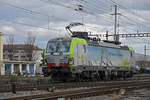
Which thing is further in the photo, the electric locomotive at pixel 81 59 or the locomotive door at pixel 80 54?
the locomotive door at pixel 80 54

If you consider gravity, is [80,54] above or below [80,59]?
above

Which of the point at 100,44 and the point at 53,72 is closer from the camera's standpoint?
the point at 53,72

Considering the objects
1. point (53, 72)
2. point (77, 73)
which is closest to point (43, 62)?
point (53, 72)

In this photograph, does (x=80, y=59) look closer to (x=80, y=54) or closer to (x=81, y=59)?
(x=81, y=59)

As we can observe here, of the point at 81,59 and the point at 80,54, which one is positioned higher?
the point at 80,54

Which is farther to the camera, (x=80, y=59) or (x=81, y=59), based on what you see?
(x=81, y=59)

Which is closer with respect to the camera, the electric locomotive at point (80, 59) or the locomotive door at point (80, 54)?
the electric locomotive at point (80, 59)

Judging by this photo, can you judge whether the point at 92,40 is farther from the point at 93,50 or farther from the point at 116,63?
the point at 116,63

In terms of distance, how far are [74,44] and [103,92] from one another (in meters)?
7.58

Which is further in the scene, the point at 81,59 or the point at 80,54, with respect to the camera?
the point at 81,59

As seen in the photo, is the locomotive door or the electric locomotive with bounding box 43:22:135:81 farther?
the locomotive door

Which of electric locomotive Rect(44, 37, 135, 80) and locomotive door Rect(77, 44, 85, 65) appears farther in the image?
locomotive door Rect(77, 44, 85, 65)

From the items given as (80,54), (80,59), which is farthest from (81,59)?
(80,54)

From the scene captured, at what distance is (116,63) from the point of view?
1158 inches
